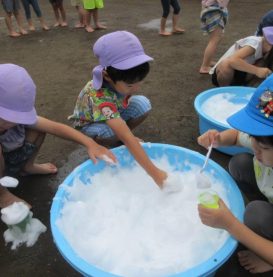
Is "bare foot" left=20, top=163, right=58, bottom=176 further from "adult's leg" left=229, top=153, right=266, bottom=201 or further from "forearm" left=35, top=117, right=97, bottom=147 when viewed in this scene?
"adult's leg" left=229, top=153, right=266, bottom=201

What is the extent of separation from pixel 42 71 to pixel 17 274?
2197mm

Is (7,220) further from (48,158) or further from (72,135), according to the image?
(48,158)

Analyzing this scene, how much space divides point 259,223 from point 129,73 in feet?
2.63

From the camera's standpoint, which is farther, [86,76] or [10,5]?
[10,5]

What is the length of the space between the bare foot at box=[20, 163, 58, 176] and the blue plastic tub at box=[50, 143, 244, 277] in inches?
14.0

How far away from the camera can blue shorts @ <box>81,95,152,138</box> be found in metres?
1.73

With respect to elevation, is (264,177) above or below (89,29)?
above

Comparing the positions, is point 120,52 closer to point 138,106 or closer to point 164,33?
point 138,106

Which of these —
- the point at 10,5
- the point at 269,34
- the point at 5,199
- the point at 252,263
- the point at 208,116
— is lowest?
the point at 252,263

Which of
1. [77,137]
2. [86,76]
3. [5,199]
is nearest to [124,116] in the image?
[77,137]

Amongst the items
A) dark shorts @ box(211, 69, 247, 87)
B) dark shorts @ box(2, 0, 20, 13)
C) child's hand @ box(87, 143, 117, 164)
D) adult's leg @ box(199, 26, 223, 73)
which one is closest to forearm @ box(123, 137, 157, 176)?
child's hand @ box(87, 143, 117, 164)

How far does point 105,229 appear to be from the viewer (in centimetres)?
139

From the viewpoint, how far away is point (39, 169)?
5.86 ft

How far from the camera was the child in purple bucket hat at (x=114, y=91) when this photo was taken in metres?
1.47
